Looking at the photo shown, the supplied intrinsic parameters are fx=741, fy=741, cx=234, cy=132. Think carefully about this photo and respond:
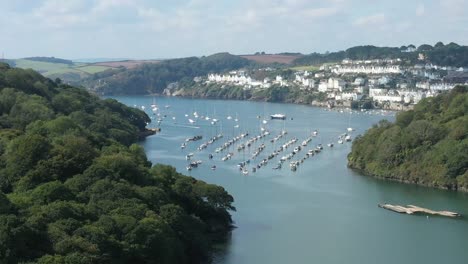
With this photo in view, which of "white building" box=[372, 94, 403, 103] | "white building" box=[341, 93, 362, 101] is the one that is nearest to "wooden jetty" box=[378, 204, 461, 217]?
"white building" box=[372, 94, 403, 103]

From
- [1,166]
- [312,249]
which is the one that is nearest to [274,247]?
[312,249]

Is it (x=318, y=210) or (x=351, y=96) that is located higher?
(x=351, y=96)

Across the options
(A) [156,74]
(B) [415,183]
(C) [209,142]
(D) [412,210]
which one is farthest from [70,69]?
(D) [412,210]

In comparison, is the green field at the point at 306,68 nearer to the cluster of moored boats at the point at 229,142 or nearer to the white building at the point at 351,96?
the white building at the point at 351,96

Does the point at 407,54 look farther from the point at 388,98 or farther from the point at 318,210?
the point at 318,210

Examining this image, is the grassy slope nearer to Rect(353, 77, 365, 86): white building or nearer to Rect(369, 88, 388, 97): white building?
Rect(353, 77, 365, 86): white building
